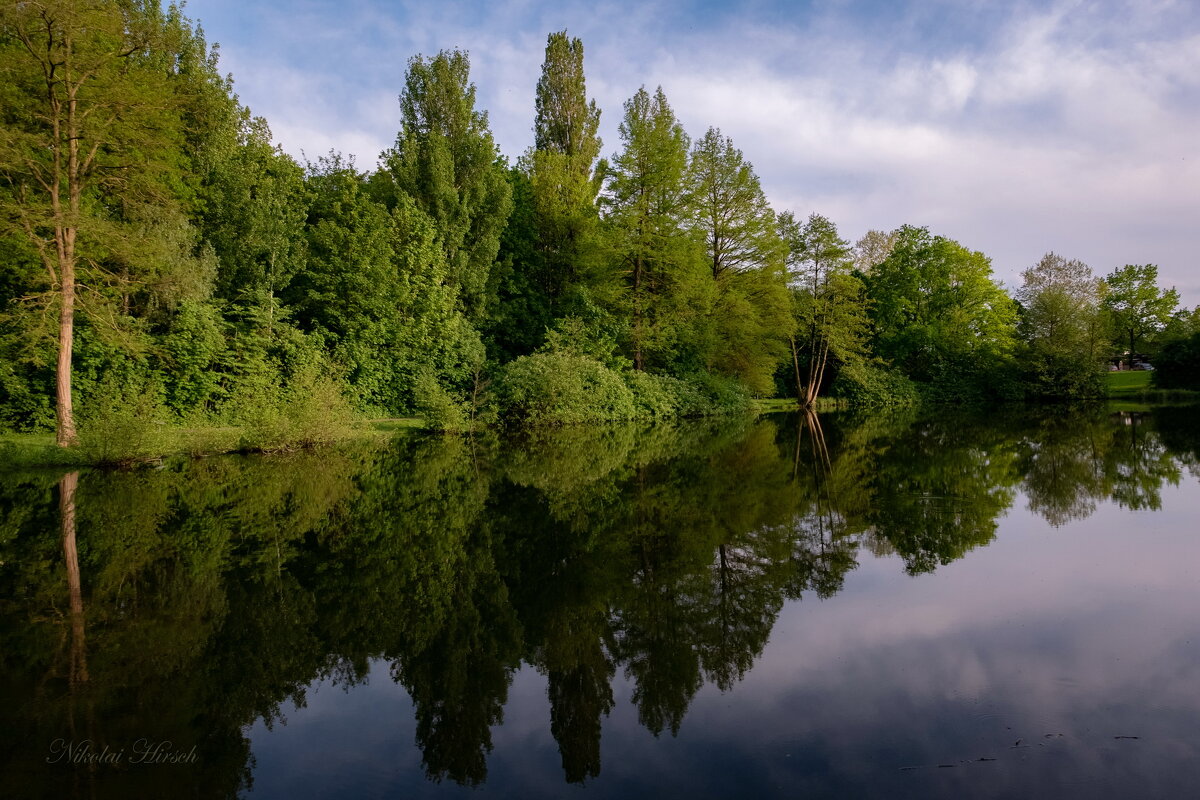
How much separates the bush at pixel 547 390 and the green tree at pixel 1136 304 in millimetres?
49810

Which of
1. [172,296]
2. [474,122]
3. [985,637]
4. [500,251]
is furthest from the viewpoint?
[500,251]

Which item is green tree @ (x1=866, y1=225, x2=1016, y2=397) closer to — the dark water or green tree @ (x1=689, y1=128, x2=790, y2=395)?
green tree @ (x1=689, y1=128, x2=790, y2=395)

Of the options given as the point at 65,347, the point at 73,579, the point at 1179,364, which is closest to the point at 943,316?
the point at 1179,364

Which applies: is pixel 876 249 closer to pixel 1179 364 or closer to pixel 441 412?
pixel 1179 364

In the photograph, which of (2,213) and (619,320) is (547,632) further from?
(619,320)

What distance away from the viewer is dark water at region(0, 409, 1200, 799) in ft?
12.4

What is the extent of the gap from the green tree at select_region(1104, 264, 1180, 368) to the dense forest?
7874mm

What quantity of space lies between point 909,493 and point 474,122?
27.3 m

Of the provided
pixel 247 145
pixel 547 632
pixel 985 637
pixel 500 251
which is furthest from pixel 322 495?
pixel 500 251

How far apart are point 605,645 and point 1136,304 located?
220ft

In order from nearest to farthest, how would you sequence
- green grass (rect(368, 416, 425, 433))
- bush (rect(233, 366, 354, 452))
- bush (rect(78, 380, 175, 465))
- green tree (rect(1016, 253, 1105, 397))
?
bush (rect(78, 380, 175, 465)) < bush (rect(233, 366, 354, 452)) < green grass (rect(368, 416, 425, 433)) < green tree (rect(1016, 253, 1105, 397))

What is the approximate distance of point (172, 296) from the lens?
67.6ft

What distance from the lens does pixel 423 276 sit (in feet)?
92.0

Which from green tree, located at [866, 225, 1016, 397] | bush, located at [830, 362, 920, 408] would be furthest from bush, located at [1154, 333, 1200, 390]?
bush, located at [830, 362, 920, 408]
